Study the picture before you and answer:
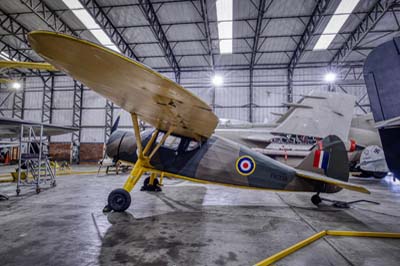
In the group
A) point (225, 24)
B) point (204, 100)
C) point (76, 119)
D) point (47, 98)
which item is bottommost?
point (204, 100)

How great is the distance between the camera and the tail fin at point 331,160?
4.08m

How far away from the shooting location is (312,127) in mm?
10203

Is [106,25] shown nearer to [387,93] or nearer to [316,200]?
[316,200]

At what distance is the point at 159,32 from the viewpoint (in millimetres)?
14648

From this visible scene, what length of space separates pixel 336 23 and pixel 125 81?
52.8 ft

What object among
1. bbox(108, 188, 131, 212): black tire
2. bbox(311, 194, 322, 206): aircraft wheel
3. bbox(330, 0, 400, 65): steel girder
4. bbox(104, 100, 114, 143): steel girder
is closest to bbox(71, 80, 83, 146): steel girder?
bbox(104, 100, 114, 143): steel girder

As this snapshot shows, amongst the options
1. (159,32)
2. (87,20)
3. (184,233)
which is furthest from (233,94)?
(184,233)

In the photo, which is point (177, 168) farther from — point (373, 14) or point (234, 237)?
point (373, 14)

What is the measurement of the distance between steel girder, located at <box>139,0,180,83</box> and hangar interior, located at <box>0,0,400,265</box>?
0.08 metres

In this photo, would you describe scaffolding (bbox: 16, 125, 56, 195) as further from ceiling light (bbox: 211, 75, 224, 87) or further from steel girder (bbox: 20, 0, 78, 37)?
ceiling light (bbox: 211, 75, 224, 87)

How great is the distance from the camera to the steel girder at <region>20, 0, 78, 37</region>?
11938mm

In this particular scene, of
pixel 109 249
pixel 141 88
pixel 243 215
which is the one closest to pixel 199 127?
pixel 141 88

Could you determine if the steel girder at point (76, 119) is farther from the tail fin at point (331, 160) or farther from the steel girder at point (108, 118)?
the tail fin at point (331, 160)

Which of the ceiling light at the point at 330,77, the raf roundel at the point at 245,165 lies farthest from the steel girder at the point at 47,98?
the ceiling light at the point at 330,77
